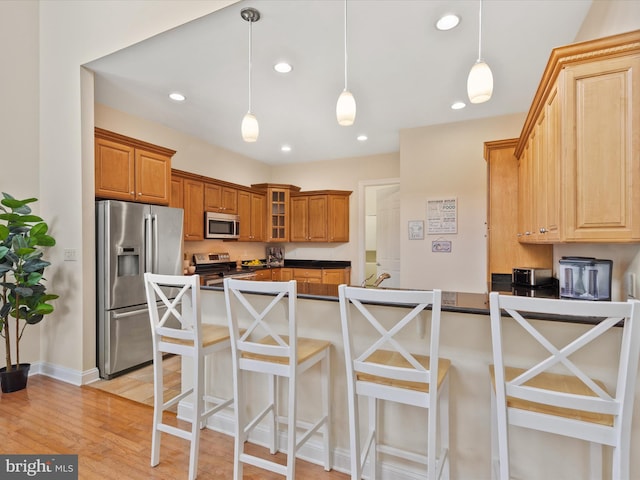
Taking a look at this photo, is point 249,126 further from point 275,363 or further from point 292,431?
point 292,431

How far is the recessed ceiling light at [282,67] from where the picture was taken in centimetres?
285

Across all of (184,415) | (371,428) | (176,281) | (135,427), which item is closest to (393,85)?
(176,281)

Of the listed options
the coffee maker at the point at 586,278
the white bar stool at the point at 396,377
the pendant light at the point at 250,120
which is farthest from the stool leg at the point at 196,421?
the coffee maker at the point at 586,278

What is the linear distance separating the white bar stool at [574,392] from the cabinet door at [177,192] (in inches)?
163

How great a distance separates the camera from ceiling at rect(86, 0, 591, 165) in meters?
2.27

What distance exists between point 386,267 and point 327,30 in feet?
12.9

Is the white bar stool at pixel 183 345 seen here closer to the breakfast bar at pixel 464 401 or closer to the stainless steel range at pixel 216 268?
the breakfast bar at pixel 464 401

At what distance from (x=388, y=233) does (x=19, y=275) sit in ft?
15.7

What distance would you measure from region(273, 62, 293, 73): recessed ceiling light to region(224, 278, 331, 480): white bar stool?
207cm

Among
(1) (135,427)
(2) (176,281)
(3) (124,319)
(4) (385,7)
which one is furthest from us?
(3) (124,319)

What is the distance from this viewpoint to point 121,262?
10.7 ft

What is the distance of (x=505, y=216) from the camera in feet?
11.4

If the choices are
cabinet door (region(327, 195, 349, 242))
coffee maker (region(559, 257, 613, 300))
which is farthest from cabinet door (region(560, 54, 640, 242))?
cabinet door (region(327, 195, 349, 242))

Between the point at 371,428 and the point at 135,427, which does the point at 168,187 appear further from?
the point at 371,428
